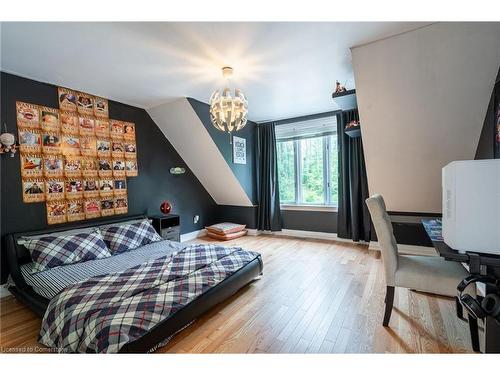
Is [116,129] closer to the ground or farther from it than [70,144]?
farther from it

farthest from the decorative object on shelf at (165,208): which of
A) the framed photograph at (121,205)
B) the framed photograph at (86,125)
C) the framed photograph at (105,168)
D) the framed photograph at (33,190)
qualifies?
the framed photograph at (33,190)

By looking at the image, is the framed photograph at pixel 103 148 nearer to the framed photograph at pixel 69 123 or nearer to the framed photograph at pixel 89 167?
the framed photograph at pixel 89 167

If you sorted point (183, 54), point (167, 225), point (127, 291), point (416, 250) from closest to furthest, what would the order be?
1. point (127, 291)
2. point (183, 54)
3. point (416, 250)
4. point (167, 225)

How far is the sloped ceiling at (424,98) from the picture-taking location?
74.4 inches

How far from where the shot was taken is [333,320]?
1.94 metres

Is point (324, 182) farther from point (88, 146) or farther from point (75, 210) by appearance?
point (75, 210)

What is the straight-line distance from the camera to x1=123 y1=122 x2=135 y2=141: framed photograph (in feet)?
11.8

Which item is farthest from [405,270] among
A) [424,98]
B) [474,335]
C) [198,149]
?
[198,149]

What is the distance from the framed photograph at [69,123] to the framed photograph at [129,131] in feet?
2.06

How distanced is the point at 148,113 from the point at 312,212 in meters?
3.43

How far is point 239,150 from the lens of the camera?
4.53 meters

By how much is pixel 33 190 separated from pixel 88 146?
0.81 meters
